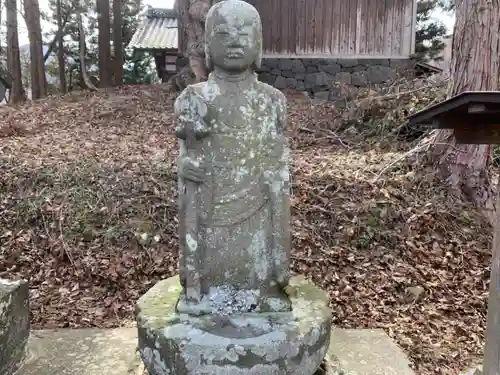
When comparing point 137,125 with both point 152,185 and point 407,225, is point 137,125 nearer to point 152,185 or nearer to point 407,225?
point 152,185

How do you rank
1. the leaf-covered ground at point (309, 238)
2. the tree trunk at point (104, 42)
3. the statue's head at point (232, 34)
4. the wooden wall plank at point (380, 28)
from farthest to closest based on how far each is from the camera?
the tree trunk at point (104, 42), the wooden wall plank at point (380, 28), the leaf-covered ground at point (309, 238), the statue's head at point (232, 34)

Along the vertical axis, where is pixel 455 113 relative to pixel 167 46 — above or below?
below

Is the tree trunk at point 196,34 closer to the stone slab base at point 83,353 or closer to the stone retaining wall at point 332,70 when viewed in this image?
the stone retaining wall at point 332,70

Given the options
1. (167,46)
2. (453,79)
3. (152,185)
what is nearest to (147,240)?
(152,185)

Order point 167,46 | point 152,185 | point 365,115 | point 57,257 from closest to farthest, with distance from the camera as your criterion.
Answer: point 57,257 → point 152,185 → point 365,115 → point 167,46

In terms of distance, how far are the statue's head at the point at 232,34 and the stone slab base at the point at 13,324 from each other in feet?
7.69

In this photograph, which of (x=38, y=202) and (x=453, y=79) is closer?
(x=38, y=202)

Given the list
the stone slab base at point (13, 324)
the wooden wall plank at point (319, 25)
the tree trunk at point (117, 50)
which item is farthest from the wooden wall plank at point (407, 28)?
the stone slab base at point (13, 324)

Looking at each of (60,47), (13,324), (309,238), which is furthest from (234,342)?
(60,47)

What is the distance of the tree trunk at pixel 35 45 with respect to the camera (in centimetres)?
1342

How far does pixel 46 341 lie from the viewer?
3.83 m

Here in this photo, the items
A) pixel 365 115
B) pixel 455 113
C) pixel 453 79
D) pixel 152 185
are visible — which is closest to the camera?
pixel 455 113

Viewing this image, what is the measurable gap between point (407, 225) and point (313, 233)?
118 centimetres

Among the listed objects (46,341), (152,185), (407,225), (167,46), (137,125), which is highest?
(167,46)
